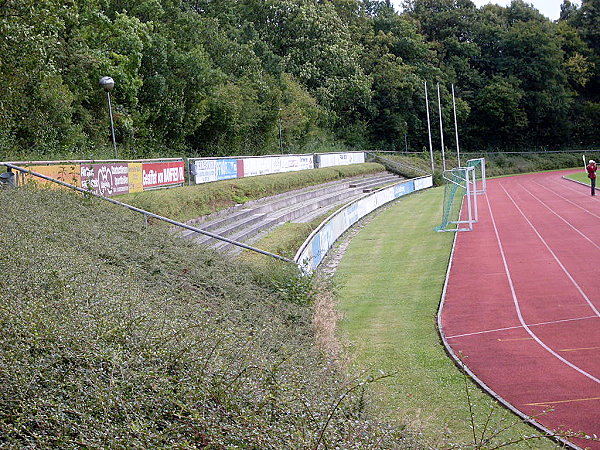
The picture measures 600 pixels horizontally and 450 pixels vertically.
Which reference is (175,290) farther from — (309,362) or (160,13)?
(160,13)

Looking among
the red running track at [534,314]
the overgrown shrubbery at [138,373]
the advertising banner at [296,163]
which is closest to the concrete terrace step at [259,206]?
the advertising banner at [296,163]

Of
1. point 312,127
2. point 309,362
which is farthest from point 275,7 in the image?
point 309,362

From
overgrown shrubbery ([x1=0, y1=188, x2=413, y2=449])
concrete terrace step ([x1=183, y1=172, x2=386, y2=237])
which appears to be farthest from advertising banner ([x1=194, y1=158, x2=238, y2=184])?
overgrown shrubbery ([x1=0, y1=188, x2=413, y2=449])

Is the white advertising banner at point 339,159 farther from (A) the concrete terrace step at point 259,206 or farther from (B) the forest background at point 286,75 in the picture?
(B) the forest background at point 286,75

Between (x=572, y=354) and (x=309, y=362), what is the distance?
5736mm

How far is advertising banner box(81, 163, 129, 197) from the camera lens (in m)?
15.9

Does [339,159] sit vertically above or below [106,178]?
above

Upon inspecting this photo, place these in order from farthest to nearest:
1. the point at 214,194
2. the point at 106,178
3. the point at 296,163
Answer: the point at 296,163 < the point at 214,194 < the point at 106,178

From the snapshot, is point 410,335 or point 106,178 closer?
point 410,335

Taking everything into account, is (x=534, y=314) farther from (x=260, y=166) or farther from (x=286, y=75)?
(x=286, y=75)

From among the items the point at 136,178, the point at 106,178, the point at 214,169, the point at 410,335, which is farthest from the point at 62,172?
the point at 214,169

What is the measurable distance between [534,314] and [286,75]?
1532 inches

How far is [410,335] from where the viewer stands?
1416 cm

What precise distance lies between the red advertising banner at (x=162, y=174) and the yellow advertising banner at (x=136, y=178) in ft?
0.76
